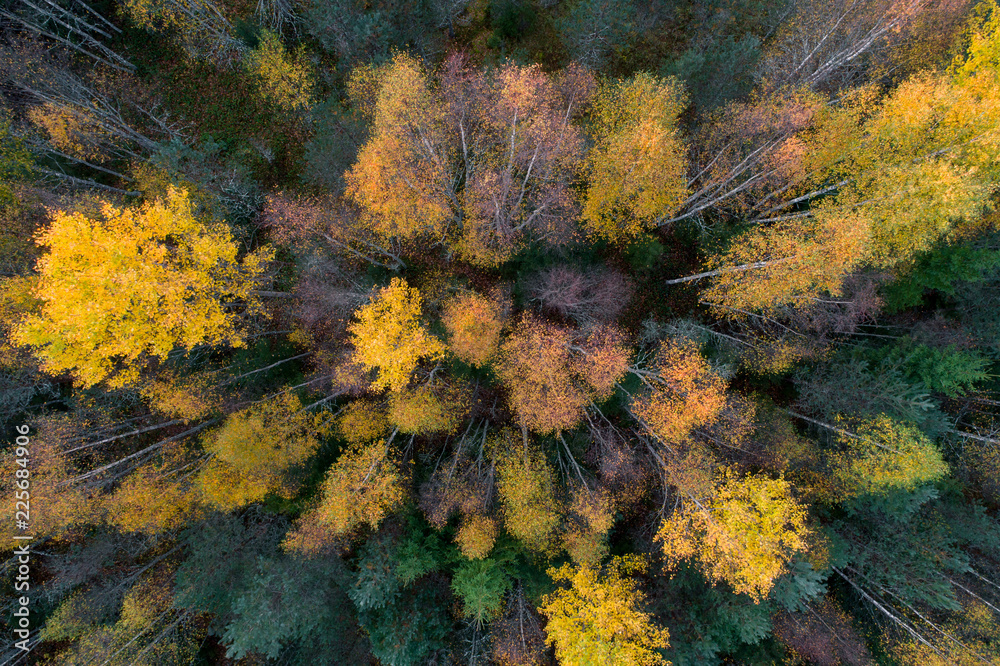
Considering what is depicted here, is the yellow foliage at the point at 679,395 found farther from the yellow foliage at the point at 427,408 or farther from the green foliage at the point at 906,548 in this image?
the green foliage at the point at 906,548

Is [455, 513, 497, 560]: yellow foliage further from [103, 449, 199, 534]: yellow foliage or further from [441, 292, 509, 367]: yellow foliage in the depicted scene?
[103, 449, 199, 534]: yellow foliage

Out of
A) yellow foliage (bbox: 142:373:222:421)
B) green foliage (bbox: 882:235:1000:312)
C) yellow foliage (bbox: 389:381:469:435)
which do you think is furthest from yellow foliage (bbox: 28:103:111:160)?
green foliage (bbox: 882:235:1000:312)

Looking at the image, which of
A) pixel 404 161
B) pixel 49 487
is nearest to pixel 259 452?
pixel 49 487

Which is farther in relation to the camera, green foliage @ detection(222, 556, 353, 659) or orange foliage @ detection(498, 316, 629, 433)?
orange foliage @ detection(498, 316, 629, 433)

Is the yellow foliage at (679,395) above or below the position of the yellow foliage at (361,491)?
below

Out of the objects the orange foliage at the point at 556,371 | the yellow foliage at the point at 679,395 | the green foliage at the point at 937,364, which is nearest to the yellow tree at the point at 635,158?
Answer: the orange foliage at the point at 556,371

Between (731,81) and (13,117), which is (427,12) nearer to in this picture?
(731,81)
